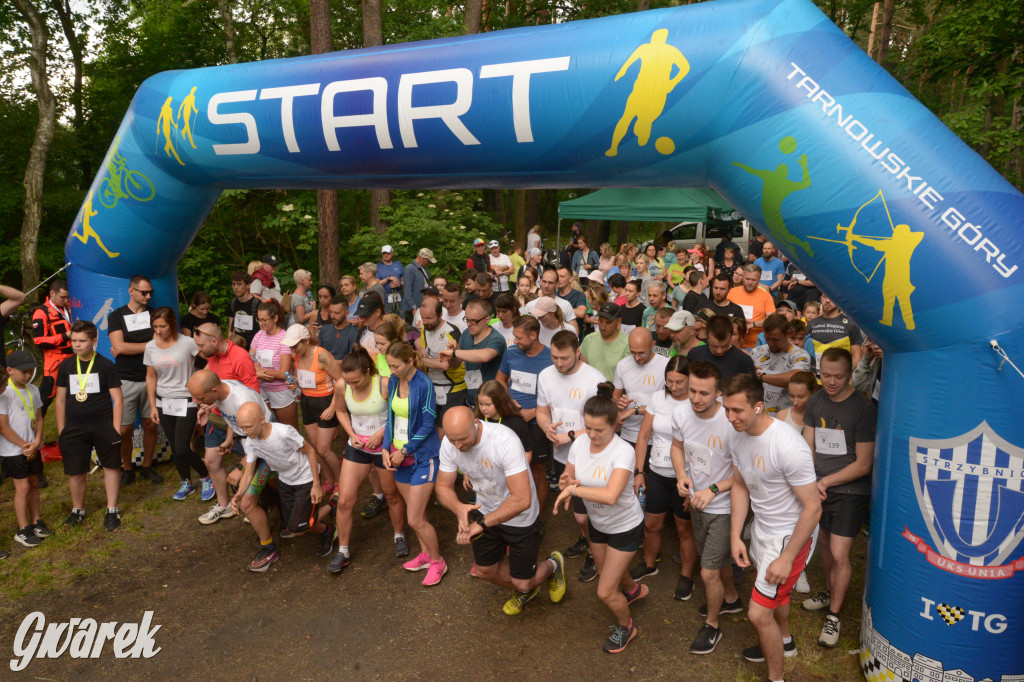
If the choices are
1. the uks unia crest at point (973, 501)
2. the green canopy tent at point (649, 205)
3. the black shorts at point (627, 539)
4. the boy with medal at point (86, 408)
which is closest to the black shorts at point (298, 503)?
the boy with medal at point (86, 408)

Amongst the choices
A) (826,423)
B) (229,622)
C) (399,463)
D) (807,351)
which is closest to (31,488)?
(229,622)

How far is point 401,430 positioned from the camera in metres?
4.97

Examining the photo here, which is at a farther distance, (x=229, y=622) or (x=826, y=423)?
(x=229, y=622)

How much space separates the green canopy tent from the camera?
14.7 meters

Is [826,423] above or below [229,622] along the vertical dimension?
above

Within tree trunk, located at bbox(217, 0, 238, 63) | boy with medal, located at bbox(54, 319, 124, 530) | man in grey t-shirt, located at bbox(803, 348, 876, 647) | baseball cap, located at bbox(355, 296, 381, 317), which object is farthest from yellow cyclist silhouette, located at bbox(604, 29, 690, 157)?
tree trunk, located at bbox(217, 0, 238, 63)

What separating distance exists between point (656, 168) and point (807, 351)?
2.62m

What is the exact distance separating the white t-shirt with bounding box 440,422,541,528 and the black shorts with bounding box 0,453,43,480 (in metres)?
3.80

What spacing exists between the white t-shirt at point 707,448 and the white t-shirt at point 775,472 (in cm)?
25

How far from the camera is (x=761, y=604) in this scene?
3.70 meters

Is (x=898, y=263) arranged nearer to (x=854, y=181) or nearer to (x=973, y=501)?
(x=854, y=181)

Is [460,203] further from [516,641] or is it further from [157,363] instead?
[516,641]

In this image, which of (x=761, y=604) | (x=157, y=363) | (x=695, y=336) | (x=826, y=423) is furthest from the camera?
(x=157, y=363)

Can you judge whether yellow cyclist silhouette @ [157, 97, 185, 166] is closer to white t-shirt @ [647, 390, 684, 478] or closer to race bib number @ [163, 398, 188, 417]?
race bib number @ [163, 398, 188, 417]
